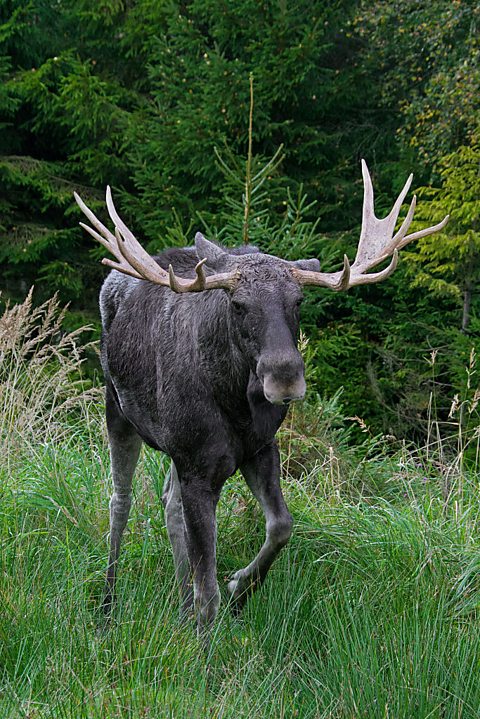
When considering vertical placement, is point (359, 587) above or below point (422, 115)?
below

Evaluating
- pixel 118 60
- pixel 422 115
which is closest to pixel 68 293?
pixel 118 60

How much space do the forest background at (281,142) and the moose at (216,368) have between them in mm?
5297

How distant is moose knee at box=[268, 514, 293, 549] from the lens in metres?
4.42

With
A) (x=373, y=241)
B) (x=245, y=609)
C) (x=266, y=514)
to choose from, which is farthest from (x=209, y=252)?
(x=245, y=609)

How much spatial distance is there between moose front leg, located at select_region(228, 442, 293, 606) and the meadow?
0.30 ft

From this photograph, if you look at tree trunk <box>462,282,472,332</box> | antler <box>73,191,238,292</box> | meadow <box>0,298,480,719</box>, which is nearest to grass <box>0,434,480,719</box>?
meadow <box>0,298,480,719</box>

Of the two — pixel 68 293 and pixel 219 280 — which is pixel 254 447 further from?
pixel 68 293

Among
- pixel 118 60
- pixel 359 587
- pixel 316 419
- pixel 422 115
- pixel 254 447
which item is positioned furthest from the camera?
pixel 118 60

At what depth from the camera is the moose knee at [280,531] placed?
4418mm

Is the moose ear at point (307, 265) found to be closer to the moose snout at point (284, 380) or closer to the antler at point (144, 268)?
the antler at point (144, 268)

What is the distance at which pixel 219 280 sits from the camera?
4.07m

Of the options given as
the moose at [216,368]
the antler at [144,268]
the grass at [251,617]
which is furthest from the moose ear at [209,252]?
the grass at [251,617]

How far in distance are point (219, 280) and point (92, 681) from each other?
173 cm

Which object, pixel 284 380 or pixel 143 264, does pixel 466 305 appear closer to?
pixel 143 264
